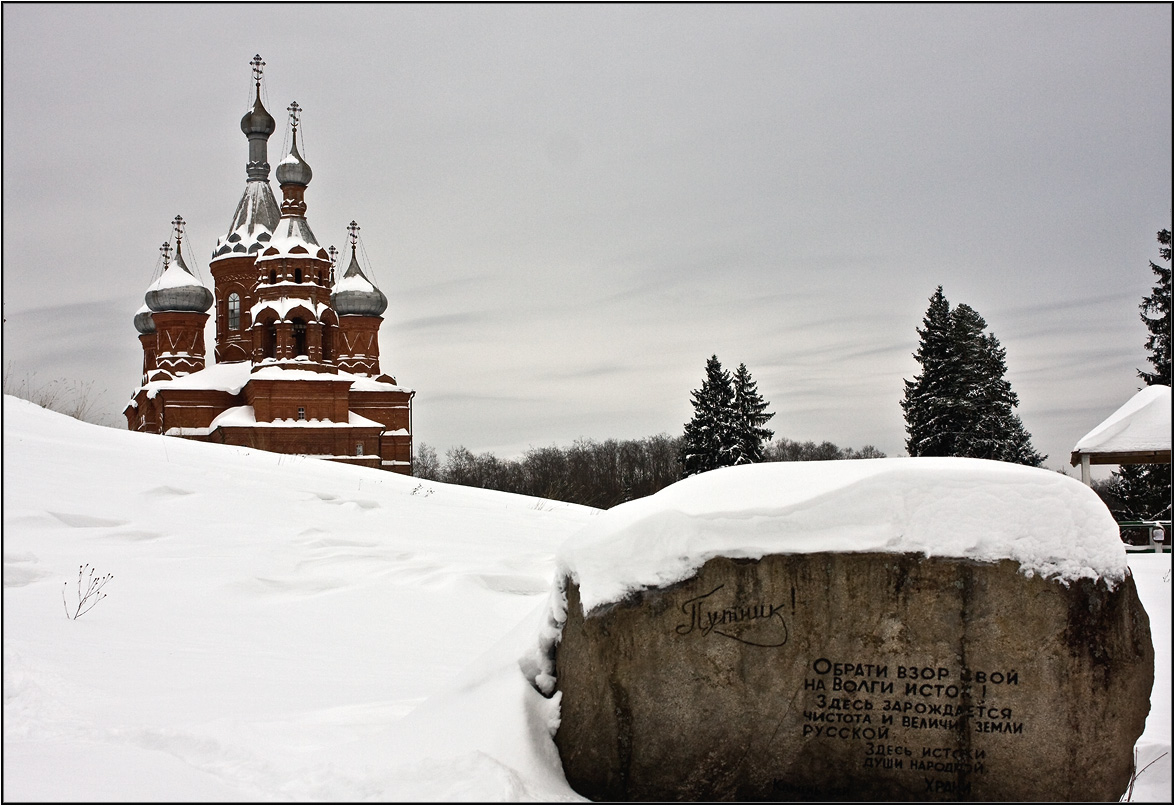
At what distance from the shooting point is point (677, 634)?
12.7ft

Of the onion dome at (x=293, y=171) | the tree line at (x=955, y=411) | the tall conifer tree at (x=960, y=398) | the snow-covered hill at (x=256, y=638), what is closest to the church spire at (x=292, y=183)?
the onion dome at (x=293, y=171)

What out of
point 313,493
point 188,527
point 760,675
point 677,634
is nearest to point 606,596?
point 677,634

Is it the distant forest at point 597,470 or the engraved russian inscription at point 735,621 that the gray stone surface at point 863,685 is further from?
the distant forest at point 597,470

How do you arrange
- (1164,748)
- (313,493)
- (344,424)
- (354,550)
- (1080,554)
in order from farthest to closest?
(344,424) → (313,493) → (354,550) → (1164,748) → (1080,554)

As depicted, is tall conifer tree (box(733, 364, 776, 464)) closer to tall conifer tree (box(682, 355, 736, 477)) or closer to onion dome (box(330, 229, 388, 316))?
tall conifer tree (box(682, 355, 736, 477))

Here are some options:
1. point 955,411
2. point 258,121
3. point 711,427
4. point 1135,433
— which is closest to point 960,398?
point 955,411

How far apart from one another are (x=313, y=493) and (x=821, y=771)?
757cm

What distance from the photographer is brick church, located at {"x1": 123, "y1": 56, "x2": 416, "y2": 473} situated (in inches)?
1735

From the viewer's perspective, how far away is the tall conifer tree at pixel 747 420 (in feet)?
146

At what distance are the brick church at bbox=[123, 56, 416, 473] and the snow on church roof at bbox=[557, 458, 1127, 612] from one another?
40.8 m

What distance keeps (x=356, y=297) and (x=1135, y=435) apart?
4063 centimetres

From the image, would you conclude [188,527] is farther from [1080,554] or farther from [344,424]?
[344,424]

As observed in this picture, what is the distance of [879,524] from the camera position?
3.80 metres

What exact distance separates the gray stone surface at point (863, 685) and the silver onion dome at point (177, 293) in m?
47.7
